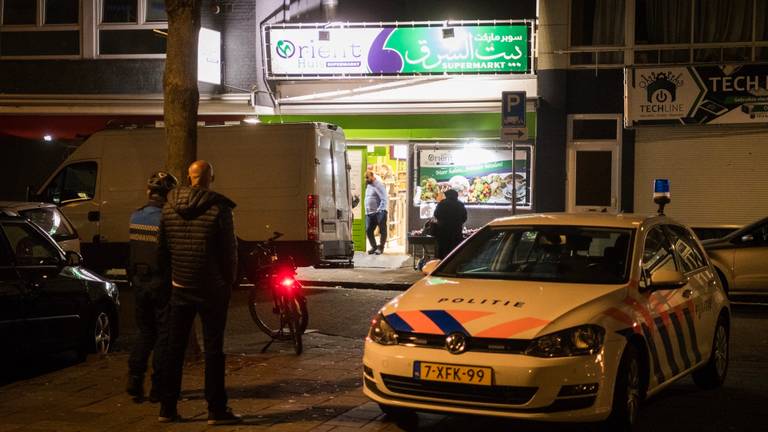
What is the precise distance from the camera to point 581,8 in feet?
69.4

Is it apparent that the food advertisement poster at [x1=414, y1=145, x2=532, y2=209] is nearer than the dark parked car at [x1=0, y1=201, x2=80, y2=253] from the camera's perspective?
No

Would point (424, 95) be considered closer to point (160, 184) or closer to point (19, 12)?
point (19, 12)

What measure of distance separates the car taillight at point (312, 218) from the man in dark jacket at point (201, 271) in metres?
9.14

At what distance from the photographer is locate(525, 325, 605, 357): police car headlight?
243 inches

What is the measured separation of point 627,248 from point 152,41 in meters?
17.1

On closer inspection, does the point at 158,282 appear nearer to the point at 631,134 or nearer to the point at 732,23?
the point at 631,134

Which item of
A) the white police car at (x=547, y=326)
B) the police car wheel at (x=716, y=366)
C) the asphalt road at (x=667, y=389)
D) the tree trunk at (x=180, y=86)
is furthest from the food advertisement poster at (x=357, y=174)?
the white police car at (x=547, y=326)

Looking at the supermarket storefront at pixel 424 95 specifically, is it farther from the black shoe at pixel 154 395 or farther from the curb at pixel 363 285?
the black shoe at pixel 154 395

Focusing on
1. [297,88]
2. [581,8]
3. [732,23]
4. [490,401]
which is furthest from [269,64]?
[490,401]

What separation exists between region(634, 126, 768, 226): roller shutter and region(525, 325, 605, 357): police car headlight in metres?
14.6

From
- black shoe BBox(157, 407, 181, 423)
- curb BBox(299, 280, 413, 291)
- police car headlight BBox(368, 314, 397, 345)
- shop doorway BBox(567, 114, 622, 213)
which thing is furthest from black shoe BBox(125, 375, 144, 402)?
shop doorway BBox(567, 114, 622, 213)

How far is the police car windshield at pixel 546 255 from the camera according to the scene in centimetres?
730

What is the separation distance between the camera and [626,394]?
21.3 feet

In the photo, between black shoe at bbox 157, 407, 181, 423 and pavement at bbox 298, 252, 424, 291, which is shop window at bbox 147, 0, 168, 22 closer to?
pavement at bbox 298, 252, 424, 291
